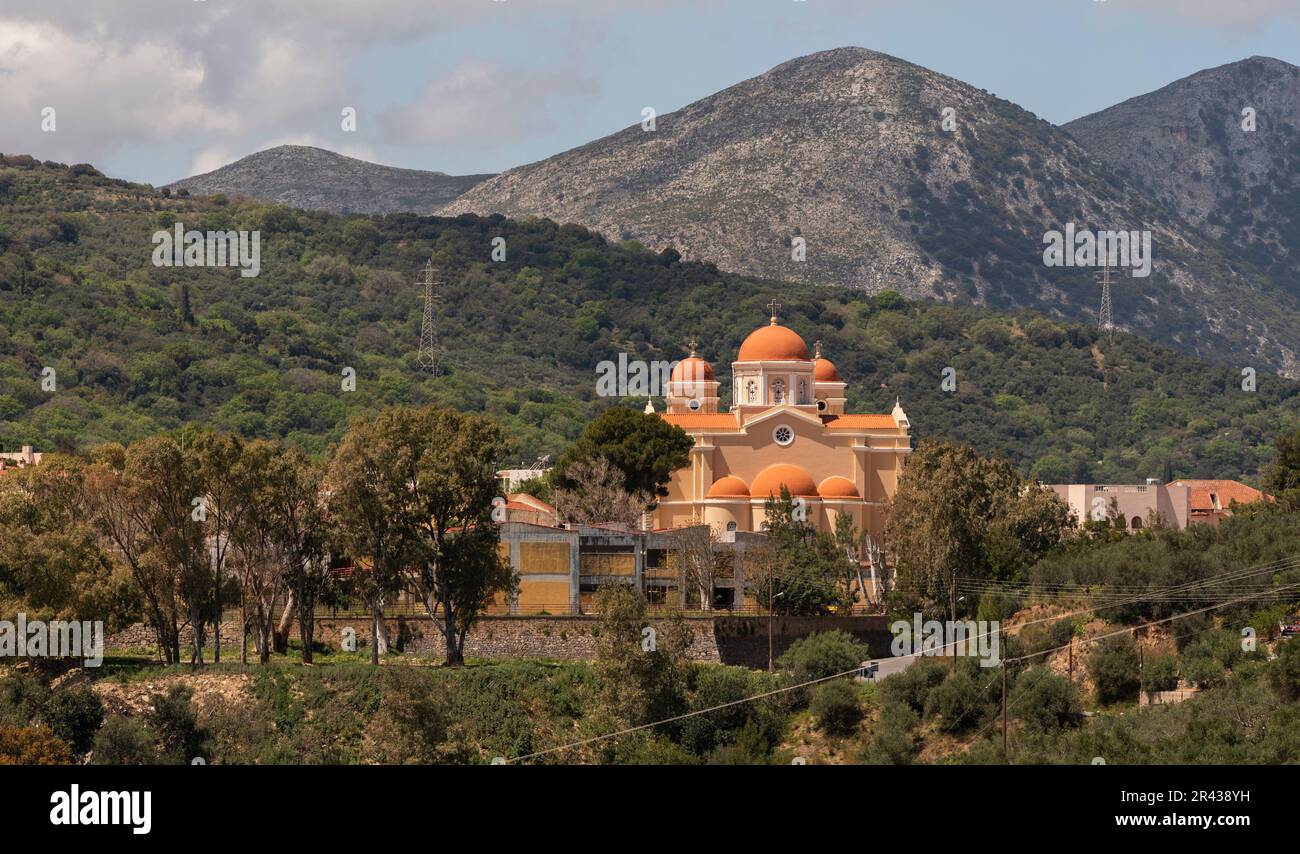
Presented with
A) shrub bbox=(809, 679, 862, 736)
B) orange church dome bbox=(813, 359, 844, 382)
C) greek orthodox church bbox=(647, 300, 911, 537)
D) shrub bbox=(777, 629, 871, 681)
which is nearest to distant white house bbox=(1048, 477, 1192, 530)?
orange church dome bbox=(813, 359, 844, 382)

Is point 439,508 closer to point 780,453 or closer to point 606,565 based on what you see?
point 606,565

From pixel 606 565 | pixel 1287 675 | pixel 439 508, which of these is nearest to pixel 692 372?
pixel 606 565

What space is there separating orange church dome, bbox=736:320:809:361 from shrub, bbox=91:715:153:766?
4479 cm

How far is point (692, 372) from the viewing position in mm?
102875

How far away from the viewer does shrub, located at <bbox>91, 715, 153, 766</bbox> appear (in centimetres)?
5219

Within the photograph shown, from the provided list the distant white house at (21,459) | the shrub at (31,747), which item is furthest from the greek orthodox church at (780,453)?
the shrub at (31,747)

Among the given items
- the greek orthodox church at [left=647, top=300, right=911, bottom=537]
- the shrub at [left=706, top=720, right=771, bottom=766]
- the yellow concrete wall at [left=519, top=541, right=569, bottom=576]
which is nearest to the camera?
the shrub at [left=706, top=720, right=771, bottom=766]

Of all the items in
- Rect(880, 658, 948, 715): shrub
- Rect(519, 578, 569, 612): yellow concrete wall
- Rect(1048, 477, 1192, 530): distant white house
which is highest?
Rect(1048, 477, 1192, 530): distant white house

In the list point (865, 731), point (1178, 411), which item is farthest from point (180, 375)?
point (865, 731)

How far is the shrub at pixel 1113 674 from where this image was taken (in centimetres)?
5794

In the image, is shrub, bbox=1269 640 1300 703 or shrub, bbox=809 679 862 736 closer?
shrub, bbox=1269 640 1300 703
